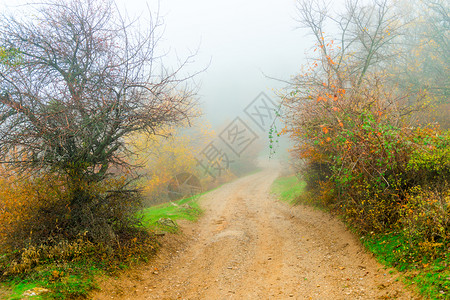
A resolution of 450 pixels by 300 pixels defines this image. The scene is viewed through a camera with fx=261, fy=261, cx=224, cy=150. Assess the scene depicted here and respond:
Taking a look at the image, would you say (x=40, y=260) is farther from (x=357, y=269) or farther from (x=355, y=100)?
(x=355, y=100)

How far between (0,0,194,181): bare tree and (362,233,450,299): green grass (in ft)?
19.9

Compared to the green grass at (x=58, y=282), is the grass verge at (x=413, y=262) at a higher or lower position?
lower

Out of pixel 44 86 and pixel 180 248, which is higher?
pixel 44 86

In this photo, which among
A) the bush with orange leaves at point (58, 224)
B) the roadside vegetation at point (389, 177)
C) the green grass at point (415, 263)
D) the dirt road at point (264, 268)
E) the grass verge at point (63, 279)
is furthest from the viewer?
the bush with orange leaves at point (58, 224)

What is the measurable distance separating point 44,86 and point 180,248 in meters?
6.23

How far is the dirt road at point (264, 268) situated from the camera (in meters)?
5.31

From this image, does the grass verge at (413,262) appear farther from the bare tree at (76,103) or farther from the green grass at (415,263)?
the bare tree at (76,103)

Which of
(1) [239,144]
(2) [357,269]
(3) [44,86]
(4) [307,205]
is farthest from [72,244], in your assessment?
(1) [239,144]

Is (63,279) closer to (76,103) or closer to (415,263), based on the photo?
(76,103)

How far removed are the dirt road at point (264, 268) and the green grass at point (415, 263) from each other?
24cm

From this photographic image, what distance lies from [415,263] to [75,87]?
8.29 m

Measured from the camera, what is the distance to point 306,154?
11.4 meters

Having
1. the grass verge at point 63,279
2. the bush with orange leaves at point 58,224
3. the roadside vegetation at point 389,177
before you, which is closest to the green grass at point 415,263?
the roadside vegetation at point 389,177

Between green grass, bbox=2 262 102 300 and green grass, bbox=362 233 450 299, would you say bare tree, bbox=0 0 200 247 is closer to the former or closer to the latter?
green grass, bbox=2 262 102 300
